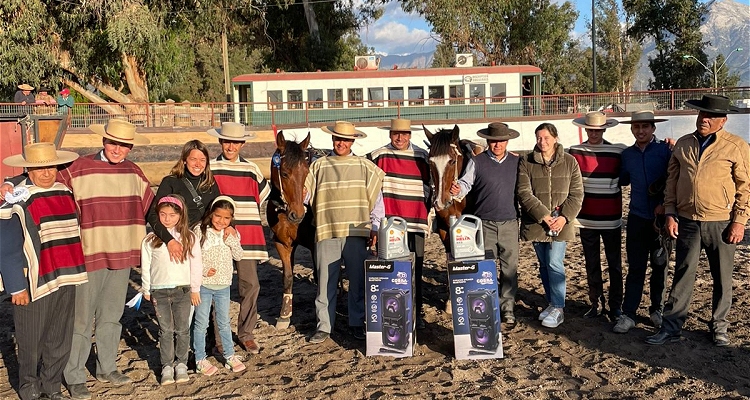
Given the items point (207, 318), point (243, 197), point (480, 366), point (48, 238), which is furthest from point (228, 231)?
point (480, 366)

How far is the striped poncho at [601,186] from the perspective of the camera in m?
5.64

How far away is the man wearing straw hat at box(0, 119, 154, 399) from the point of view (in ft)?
14.4

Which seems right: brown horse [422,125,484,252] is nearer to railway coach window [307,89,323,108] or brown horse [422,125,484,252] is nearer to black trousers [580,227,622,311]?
black trousers [580,227,622,311]

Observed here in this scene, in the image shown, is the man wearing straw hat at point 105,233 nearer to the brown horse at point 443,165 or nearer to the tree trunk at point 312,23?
the brown horse at point 443,165

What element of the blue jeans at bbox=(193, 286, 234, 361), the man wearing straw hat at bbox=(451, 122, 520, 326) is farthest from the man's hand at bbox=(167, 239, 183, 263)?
the man wearing straw hat at bbox=(451, 122, 520, 326)

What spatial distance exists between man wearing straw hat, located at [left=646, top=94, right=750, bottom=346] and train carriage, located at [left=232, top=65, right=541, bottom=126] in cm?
1608

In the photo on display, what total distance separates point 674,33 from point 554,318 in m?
36.5

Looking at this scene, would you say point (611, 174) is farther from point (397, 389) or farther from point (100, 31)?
point (100, 31)

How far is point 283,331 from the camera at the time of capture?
594 cm

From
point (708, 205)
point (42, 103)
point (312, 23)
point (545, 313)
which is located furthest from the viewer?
point (312, 23)

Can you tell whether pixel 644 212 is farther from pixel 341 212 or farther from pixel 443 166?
pixel 341 212

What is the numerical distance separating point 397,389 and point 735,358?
256 centimetres

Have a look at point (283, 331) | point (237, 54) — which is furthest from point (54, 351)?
point (237, 54)

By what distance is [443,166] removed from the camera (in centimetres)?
539
